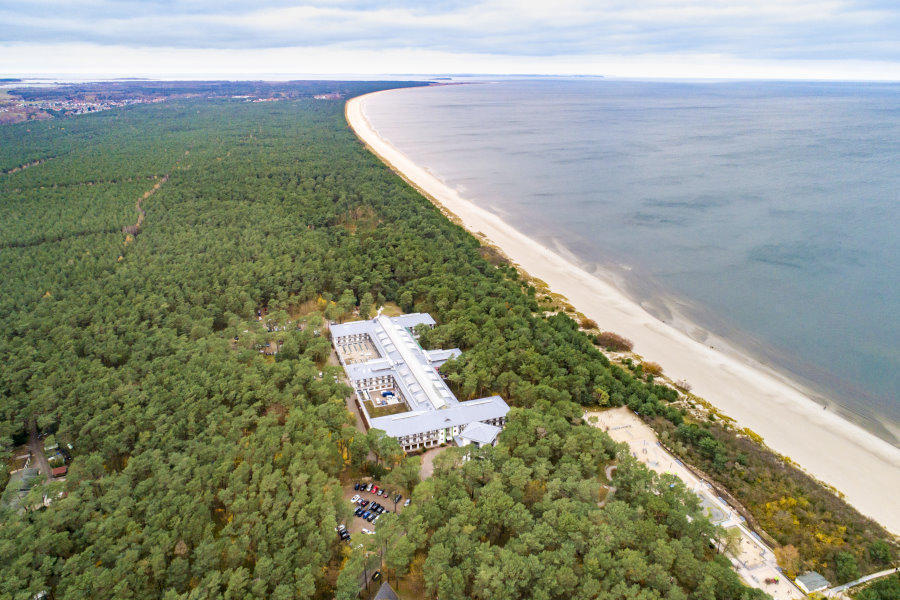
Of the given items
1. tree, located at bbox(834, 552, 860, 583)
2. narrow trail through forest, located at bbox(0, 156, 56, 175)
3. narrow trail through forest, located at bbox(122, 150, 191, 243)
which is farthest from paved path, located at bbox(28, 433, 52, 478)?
narrow trail through forest, located at bbox(0, 156, 56, 175)

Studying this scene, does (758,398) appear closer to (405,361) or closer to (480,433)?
(480,433)

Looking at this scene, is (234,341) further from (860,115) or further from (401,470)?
(860,115)

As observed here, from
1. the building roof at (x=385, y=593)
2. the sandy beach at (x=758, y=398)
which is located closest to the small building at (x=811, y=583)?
the sandy beach at (x=758, y=398)

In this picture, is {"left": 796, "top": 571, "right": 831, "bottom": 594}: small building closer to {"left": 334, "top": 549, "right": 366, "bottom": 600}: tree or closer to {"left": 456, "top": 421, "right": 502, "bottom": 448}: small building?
{"left": 456, "top": 421, "right": 502, "bottom": 448}: small building

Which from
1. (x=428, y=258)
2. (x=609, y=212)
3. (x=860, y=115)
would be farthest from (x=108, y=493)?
(x=860, y=115)

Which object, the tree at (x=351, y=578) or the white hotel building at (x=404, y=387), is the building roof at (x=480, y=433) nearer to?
the white hotel building at (x=404, y=387)

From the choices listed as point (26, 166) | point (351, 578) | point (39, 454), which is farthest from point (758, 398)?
point (26, 166)
